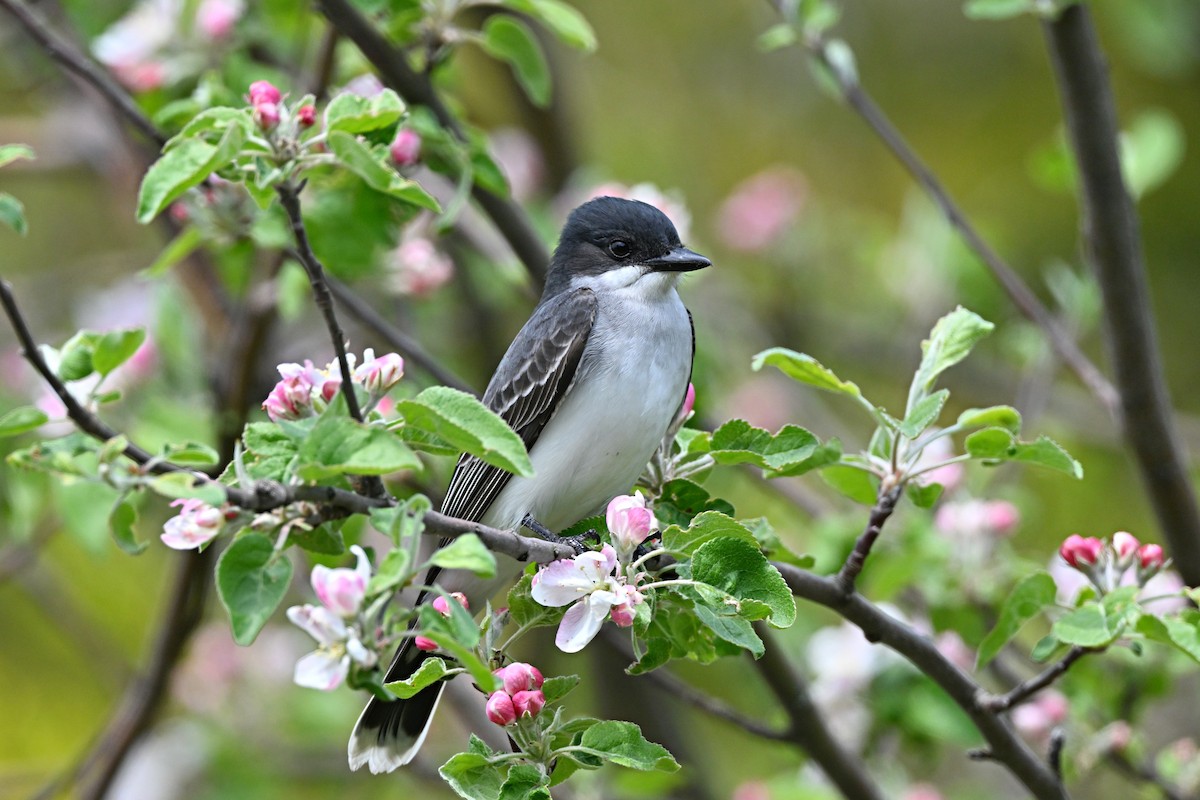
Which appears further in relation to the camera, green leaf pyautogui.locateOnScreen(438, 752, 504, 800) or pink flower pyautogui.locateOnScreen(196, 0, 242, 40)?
pink flower pyautogui.locateOnScreen(196, 0, 242, 40)

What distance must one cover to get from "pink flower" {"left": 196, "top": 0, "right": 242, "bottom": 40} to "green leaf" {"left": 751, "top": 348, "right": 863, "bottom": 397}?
8.13 feet

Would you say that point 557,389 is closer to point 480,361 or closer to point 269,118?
point 269,118

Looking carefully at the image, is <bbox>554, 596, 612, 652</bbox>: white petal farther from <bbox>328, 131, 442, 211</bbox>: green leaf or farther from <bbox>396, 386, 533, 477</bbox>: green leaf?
<bbox>328, 131, 442, 211</bbox>: green leaf

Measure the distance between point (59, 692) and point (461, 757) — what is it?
5864 mm

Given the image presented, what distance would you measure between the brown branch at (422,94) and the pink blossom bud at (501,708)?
1.86m

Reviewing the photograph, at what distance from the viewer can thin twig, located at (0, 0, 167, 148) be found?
3535 mm

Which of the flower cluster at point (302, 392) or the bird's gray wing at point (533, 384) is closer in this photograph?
the flower cluster at point (302, 392)

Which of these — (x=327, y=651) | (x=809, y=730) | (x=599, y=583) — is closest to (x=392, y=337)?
(x=809, y=730)

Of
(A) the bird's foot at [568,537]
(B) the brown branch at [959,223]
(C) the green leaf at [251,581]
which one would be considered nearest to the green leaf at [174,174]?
(C) the green leaf at [251,581]

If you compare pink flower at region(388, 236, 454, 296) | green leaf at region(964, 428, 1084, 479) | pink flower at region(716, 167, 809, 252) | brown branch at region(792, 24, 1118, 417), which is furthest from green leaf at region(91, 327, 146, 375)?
pink flower at region(716, 167, 809, 252)

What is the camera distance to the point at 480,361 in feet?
21.4

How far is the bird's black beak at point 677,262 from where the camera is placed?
3.84 metres

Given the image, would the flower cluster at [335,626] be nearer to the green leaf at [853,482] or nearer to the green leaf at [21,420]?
the green leaf at [21,420]

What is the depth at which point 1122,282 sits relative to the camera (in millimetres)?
3822
